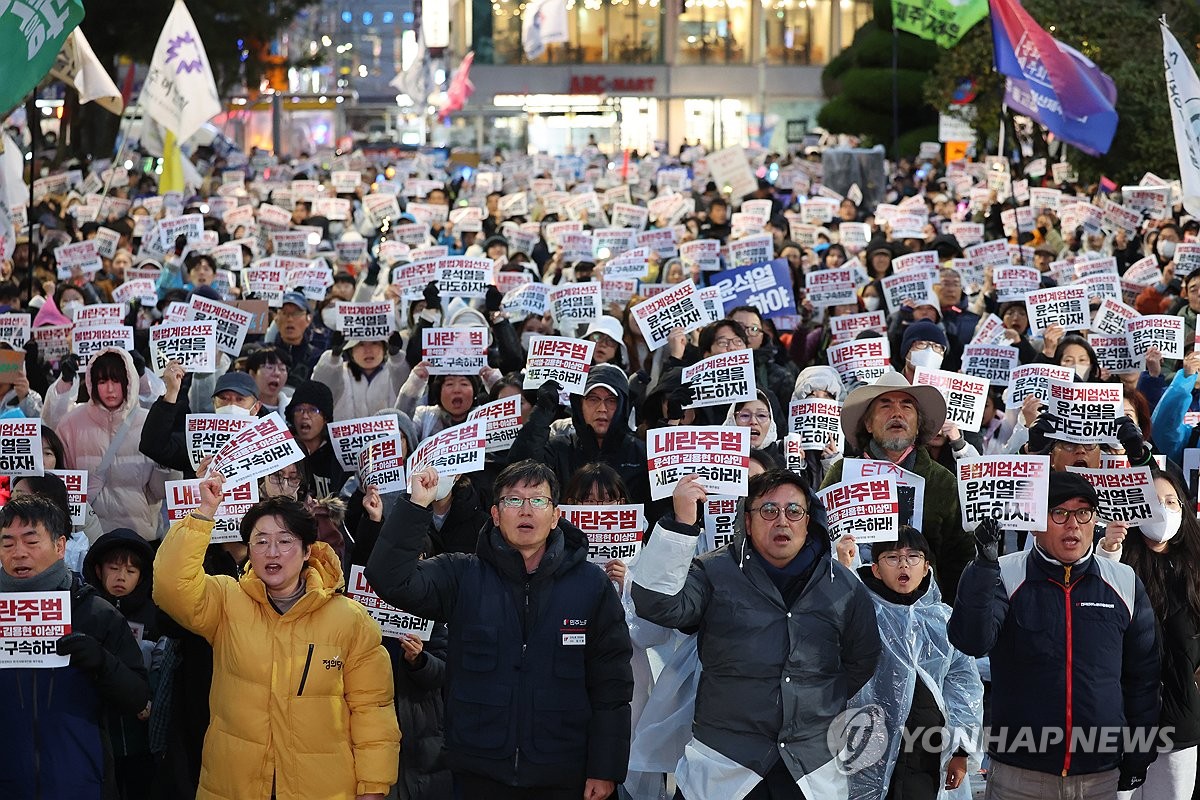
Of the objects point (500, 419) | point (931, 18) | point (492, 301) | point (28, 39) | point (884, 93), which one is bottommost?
point (500, 419)

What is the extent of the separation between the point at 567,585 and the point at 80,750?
1.56 m

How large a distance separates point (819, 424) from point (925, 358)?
152 cm

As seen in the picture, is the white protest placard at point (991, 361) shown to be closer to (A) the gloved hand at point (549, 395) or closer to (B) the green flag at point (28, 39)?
(A) the gloved hand at point (549, 395)

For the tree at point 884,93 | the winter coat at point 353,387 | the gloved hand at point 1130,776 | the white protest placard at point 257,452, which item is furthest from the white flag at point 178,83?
the tree at point 884,93

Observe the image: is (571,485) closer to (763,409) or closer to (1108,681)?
(763,409)

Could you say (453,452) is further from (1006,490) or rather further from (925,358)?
(925,358)

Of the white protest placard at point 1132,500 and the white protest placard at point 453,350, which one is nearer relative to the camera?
the white protest placard at point 1132,500

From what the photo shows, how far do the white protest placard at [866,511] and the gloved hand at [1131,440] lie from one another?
1.48 m

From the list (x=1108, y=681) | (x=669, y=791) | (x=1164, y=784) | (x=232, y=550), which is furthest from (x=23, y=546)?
(x=1164, y=784)

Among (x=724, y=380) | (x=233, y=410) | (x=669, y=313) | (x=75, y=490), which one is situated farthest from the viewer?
(x=669, y=313)

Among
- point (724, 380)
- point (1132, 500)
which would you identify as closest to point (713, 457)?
point (1132, 500)

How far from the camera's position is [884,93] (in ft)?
122

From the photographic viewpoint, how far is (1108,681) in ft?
16.9

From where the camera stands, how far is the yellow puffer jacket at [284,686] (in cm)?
501
